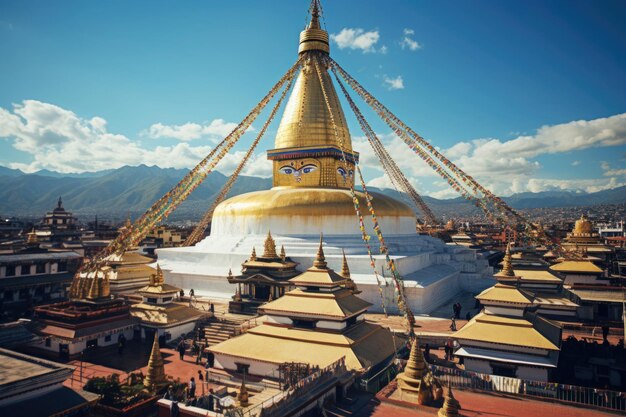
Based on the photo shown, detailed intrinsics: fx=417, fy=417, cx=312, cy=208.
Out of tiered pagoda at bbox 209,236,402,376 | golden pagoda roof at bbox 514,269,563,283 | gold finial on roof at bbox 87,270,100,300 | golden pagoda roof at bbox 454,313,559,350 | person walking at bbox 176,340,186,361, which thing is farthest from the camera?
golden pagoda roof at bbox 514,269,563,283

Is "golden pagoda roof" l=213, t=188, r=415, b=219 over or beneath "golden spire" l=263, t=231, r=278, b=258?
over

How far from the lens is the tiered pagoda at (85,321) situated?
44.5 ft

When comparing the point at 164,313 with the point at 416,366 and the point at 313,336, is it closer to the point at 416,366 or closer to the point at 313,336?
the point at 313,336

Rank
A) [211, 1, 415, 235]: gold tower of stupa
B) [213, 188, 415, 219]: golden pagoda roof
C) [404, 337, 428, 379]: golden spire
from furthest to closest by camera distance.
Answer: [211, 1, 415, 235]: gold tower of stupa, [213, 188, 415, 219]: golden pagoda roof, [404, 337, 428, 379]: golden spire

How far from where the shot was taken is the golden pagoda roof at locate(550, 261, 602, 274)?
19.3 metres

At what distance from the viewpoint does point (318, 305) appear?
11.3m

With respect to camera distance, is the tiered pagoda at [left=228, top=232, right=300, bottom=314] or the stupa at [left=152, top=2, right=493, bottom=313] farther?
the stupa at [left=152, top=2, right=493, bottom=313]

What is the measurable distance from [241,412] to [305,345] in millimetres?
3790

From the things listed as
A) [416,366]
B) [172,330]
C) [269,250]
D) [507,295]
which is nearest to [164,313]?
[172,330]

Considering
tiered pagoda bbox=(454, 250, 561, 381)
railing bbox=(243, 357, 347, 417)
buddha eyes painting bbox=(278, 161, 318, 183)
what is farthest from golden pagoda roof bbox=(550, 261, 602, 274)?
railing bbox=(243, 357, 347, 417)

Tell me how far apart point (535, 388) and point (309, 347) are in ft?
16.9

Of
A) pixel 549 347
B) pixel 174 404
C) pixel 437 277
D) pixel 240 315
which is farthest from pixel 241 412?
pixel 437 277

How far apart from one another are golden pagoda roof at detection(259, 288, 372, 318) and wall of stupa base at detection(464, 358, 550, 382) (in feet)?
10.4

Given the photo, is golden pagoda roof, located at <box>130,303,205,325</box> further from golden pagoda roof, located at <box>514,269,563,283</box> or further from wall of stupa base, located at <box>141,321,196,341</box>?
golden pagoda roof, located at <box>514,269,563,283</box>
